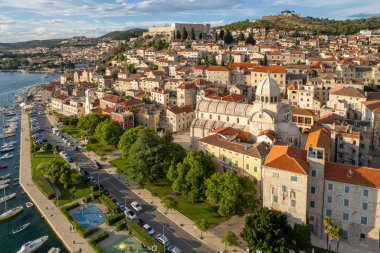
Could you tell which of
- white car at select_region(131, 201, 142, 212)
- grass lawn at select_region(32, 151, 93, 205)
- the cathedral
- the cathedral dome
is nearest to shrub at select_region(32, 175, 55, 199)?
grass lawn at select_region(32, 151, 93, 205)

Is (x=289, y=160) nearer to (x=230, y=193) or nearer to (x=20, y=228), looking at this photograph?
(x=230, y=193)

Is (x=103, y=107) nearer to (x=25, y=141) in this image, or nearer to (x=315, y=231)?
(x=25, y=141)

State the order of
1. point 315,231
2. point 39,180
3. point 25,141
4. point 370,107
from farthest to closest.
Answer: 1. point 25,141
2. point 370,107
3. point 39,180
4. point 315,231

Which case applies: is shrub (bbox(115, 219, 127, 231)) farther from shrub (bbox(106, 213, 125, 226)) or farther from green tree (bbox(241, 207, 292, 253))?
green tree (bbox(241, 207, 292, 253))

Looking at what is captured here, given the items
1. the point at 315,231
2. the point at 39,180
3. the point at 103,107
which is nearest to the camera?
the point at 315,231

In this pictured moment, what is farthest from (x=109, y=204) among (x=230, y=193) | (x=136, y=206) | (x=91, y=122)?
(x=91, y=122)

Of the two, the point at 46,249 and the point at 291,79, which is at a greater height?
the point at 291,79

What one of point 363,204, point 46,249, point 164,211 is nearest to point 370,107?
point 363,204
